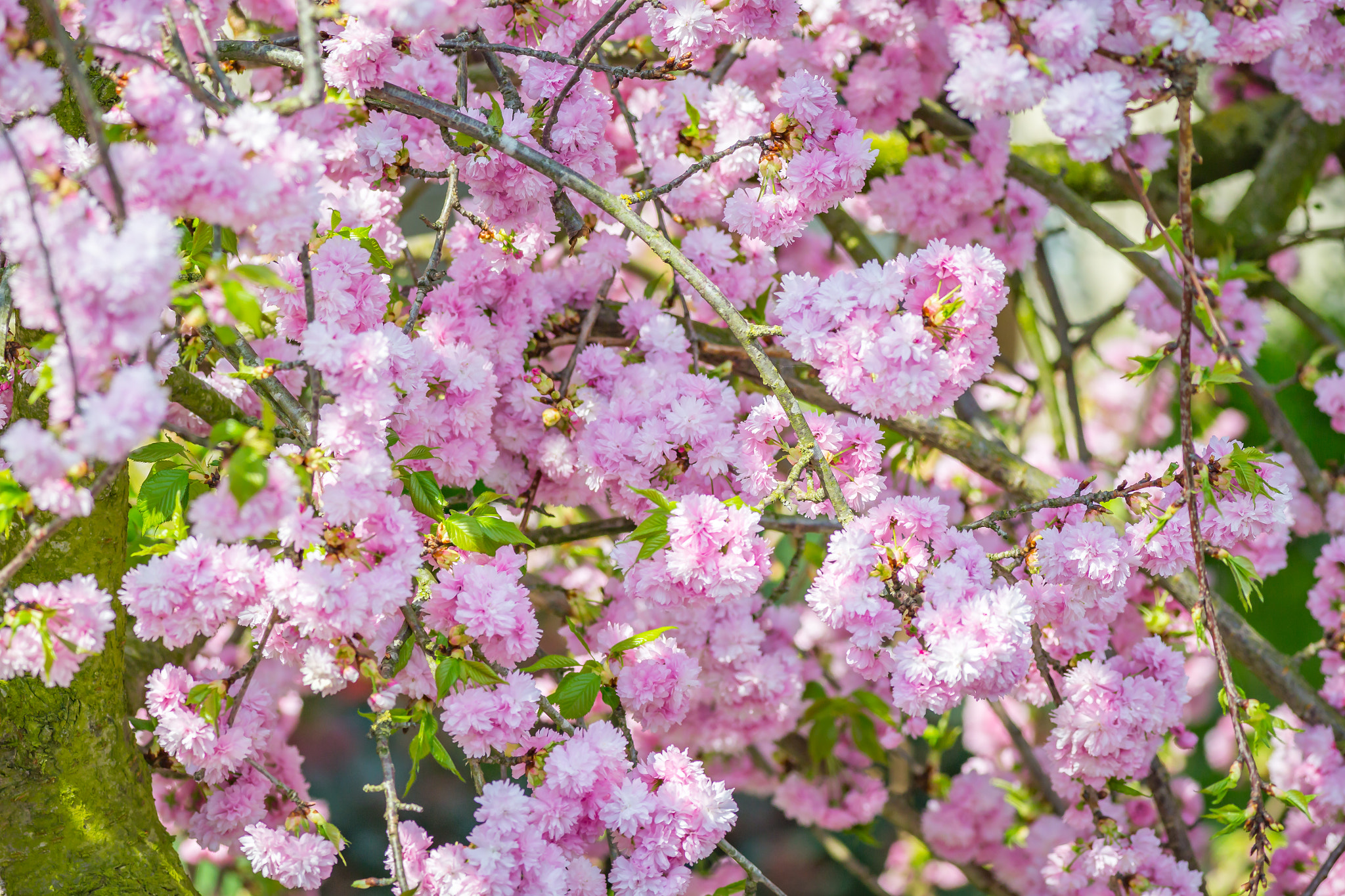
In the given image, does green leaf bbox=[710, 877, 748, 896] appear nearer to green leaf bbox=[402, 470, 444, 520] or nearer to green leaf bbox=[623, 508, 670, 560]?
green leaf bbox=[623, 508, 670, 560]

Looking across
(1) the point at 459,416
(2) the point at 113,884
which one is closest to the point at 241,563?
(1) the point at 459,416

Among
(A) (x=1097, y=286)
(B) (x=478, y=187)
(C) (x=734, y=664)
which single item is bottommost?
(A) (x=1097, y=286)

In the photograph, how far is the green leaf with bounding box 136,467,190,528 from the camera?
1.14 m

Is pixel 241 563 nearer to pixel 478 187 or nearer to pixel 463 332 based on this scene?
pixel 463 332

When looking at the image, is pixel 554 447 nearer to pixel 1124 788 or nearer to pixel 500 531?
pixel 500 531

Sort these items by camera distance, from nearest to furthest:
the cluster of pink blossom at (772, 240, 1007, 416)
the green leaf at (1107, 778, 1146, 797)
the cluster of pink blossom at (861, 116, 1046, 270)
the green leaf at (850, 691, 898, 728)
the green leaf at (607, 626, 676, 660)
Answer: the cluster of pink blossom at (772, 240, 1007, 416) < the green leaf at (607, 626, 676, 660) < the green leaf at (1107, 778, 1146, 797) < the green leaf at (850, 691, 898, 728) < the cluster of pink blossom at (861, 116, 1046, 270)

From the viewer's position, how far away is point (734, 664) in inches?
67.3

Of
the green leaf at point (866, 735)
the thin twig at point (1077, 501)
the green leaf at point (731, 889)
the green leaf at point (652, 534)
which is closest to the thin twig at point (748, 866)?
the green leaf at point (731, 889)

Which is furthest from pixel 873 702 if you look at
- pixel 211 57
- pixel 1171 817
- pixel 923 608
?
pixel 211 57

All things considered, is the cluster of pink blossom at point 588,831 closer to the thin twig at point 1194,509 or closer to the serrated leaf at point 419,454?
the serrated leaf at point 419,454

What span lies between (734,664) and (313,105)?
45.0 inches

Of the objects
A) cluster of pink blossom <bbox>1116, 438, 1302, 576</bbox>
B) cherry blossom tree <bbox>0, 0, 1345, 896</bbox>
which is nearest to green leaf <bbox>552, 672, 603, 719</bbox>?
cherry blossom tree <bbox>0, 0, 1345, 896</bbox>

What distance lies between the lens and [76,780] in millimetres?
1208

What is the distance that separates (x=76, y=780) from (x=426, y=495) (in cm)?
55
